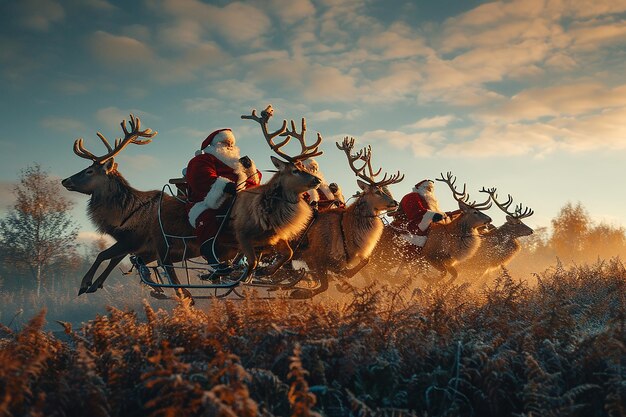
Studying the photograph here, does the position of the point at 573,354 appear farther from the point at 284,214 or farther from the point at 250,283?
the point at 250,283

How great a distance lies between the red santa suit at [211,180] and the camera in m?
8.19

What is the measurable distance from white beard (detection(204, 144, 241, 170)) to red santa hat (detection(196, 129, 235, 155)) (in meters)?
0.16

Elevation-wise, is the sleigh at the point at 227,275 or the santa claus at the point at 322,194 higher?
the santa claus at the point at 322,194

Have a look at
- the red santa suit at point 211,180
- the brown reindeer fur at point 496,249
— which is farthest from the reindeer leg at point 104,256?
the brown reindeer fur at point 496,249

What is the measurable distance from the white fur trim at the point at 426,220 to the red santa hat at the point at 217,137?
21.3 feet

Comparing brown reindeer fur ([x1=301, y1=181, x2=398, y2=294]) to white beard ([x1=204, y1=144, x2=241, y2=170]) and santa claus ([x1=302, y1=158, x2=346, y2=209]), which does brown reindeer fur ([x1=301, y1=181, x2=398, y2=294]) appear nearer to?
santa claus ([x1=302, y1=158, x2=346, y2=209])

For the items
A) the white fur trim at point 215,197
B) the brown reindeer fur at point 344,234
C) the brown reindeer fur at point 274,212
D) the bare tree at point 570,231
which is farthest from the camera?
the bare tree at point 570,231

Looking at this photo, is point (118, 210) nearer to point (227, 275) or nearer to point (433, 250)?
point (227, 275)

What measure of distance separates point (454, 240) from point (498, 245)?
3253 millimetres

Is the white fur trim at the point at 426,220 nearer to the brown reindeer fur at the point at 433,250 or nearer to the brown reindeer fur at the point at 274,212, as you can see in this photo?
the brown reindeer fur at the point at 433,250

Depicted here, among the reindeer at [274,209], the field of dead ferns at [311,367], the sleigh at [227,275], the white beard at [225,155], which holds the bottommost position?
the field of dead ferns at [311,367]

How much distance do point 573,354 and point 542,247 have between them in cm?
5224

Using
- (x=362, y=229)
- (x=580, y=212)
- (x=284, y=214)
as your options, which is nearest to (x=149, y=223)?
(x=284, y=214)

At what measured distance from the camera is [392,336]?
400cm
